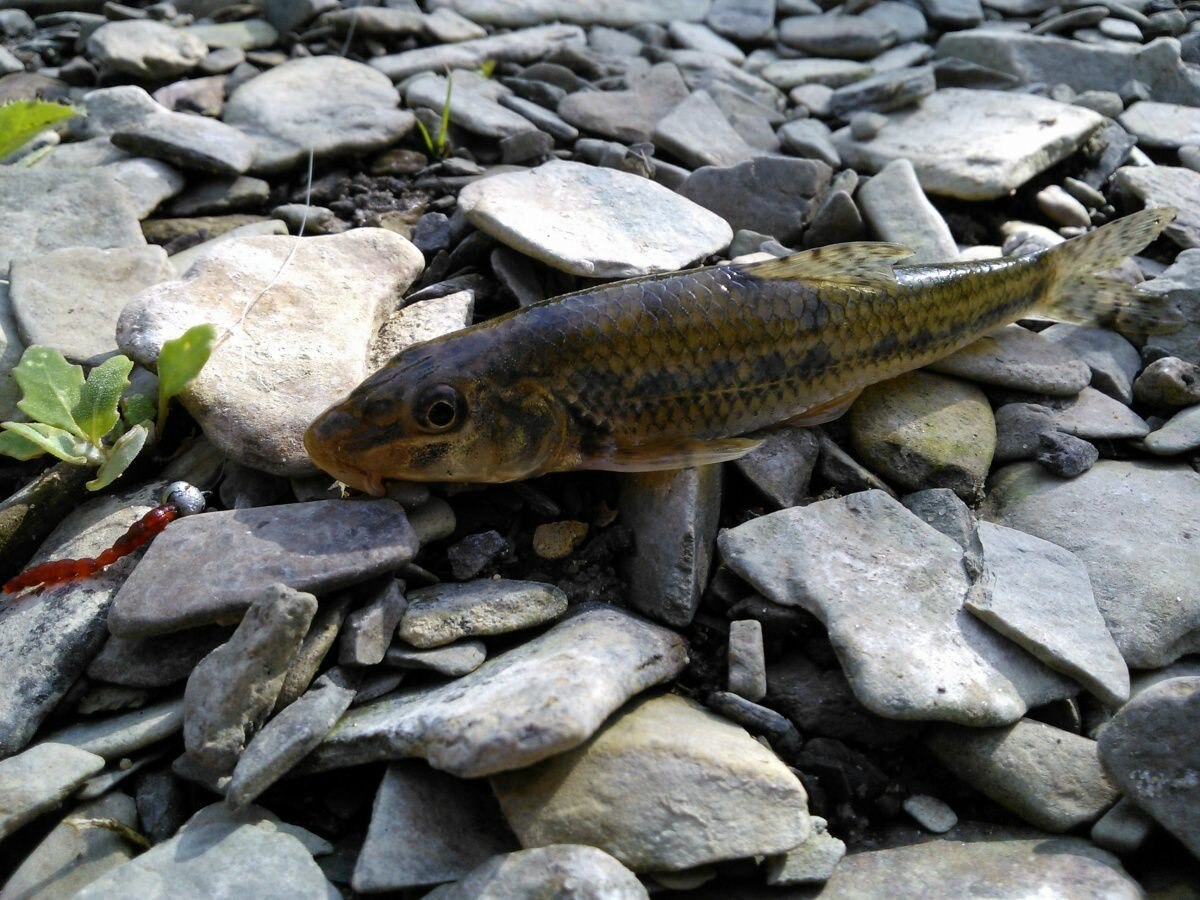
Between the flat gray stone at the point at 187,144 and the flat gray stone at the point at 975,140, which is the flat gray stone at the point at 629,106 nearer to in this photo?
the flat gray stone at the point at 975,140

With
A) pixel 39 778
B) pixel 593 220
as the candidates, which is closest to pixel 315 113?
pixel 593 220

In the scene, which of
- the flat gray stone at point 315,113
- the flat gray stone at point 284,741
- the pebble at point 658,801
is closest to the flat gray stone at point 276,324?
the flat gray stone at point 284,741

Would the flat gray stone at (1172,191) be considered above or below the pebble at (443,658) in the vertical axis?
above

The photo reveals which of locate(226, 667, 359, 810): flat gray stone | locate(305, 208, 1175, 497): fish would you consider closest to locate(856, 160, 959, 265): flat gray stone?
locate(305, 208, 1175, 497): fish

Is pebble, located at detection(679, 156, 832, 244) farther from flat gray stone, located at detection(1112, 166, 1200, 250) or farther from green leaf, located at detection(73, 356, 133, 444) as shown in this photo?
green leaf, located at detection(73, 356, 133, 444)

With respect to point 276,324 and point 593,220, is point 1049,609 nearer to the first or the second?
point 593,220

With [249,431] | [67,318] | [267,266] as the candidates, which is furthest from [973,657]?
[67,318]
